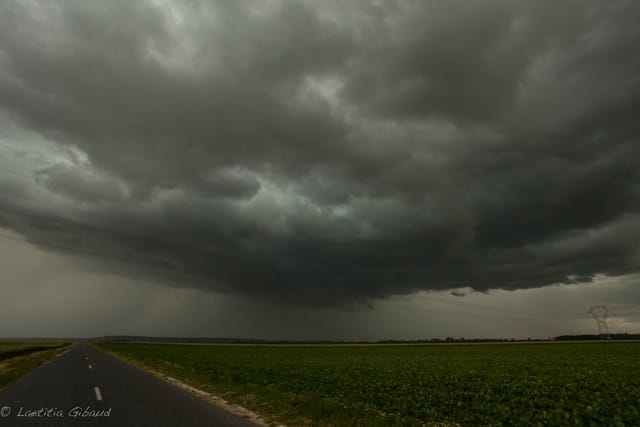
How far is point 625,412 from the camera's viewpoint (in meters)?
15.3

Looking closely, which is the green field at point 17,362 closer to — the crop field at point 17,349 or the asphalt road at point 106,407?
the crop field at point 17,349

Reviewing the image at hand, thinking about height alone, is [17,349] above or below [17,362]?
below

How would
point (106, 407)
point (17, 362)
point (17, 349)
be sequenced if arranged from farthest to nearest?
A: point (17, 349) → point (17, 362) → point (106, 407)

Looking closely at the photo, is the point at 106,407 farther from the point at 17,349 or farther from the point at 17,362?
the point at 17,349

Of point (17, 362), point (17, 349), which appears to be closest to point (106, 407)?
point (17, 362)

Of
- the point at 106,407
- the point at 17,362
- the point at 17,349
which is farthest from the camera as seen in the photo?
the point at 17,349

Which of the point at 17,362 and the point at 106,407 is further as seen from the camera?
the point at 17,362

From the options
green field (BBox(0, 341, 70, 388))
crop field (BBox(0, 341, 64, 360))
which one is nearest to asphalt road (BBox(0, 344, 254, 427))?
green field (BBox(0, 341, 70, 388))

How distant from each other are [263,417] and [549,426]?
34.4 feet

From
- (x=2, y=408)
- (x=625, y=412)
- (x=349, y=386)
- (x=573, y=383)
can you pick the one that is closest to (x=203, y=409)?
(x=2, y=408)

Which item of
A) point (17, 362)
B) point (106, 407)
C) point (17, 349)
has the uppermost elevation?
point (106, 407)

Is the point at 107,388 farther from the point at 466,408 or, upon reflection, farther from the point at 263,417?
the point at 466,408

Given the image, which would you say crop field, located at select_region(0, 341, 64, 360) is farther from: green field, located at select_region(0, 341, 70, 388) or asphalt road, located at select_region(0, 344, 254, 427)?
asphalt road, located at select_region(0, 344, 254, 427)

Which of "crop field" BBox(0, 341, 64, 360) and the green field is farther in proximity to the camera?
"crop field" BBox(0, 341, 64, 360)
